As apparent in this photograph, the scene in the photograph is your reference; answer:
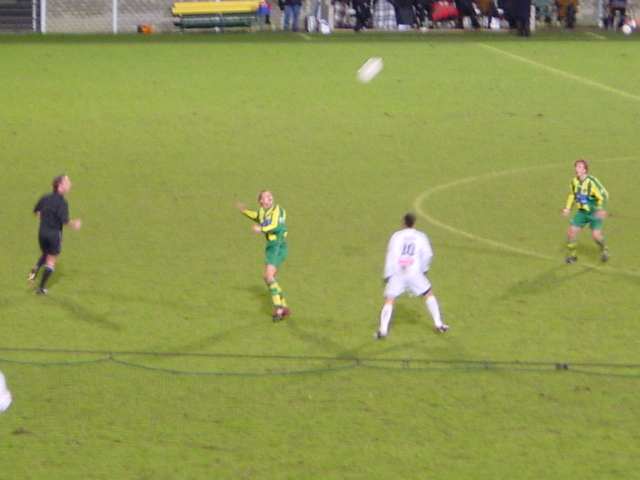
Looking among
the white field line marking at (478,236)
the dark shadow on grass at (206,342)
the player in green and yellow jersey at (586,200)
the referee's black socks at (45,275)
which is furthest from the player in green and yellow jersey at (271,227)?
the white field line marking at (478,236)

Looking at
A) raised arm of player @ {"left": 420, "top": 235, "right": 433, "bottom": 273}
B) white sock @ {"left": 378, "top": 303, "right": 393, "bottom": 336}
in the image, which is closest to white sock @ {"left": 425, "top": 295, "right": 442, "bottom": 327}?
white sock @ {"left": 378, "top": 303, "right": 393, "bottom": 336}

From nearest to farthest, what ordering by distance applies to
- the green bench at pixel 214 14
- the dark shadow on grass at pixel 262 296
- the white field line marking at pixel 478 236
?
the dark shadow on grass at pixel 262 296
the white field line marking at pixel 478 236
the green bench at pixel 214 14

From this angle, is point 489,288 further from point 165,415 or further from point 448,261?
point 165,415

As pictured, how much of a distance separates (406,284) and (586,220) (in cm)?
502

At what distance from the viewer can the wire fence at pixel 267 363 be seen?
61.1 ft

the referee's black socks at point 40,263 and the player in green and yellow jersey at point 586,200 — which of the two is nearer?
the referee's black socks at point 40,263

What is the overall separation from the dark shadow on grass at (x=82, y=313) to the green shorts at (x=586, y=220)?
714 centimetres

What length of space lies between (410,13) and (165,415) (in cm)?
3616

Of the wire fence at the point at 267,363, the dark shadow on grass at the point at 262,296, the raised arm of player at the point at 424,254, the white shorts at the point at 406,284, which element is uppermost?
the raised arm of player at the point at 424,254

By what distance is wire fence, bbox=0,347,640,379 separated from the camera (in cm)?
1862

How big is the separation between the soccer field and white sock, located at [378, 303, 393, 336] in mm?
227

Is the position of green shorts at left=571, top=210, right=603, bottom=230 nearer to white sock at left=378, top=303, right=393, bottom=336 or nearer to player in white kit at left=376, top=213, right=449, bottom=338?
white sock at left=378, top=303, right=393, bottom=336

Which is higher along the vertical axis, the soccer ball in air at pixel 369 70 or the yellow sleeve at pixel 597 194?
the soccer ball in air at pixel 369 70

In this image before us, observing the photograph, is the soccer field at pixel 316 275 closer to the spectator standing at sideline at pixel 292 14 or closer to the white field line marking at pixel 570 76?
the white field line marking at pixel 570 76
